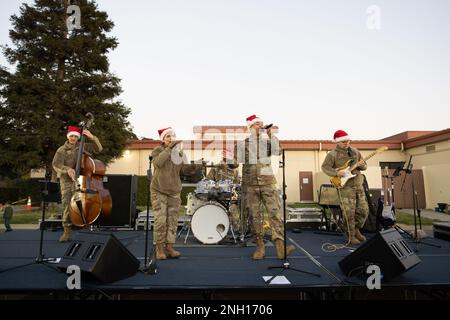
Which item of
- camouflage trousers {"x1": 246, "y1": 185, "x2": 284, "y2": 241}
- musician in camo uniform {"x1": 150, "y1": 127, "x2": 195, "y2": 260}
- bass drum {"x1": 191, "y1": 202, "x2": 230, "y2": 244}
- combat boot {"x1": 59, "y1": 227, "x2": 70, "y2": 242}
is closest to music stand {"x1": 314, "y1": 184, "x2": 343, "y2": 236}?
camouflage trousers {"x1": 246, "y1": 185, "x2": 284, "y2": 241}

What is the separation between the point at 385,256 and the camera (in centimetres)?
312

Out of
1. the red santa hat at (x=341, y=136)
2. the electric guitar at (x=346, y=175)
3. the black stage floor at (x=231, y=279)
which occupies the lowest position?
the black stage floor at (x=231, y=279)

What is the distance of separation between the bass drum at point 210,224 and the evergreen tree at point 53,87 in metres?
10.9

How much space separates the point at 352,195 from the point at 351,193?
5 centimetres

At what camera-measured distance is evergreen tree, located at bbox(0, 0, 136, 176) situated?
1393cm

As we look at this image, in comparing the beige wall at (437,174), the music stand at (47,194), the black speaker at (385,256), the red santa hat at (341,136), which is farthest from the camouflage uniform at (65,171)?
the beige wall at (437,174)

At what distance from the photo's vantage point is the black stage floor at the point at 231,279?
2.96m

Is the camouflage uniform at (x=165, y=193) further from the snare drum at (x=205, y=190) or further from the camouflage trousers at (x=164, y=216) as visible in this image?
the snare drum at (x=205, y=190)

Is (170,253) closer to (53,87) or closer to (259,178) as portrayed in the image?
(259,178)

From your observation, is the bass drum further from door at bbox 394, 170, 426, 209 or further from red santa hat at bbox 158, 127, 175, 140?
door at bbox 394, 170, 426, 209

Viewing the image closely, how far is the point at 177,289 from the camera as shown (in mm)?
2963

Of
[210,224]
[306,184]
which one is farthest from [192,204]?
[306,184]
